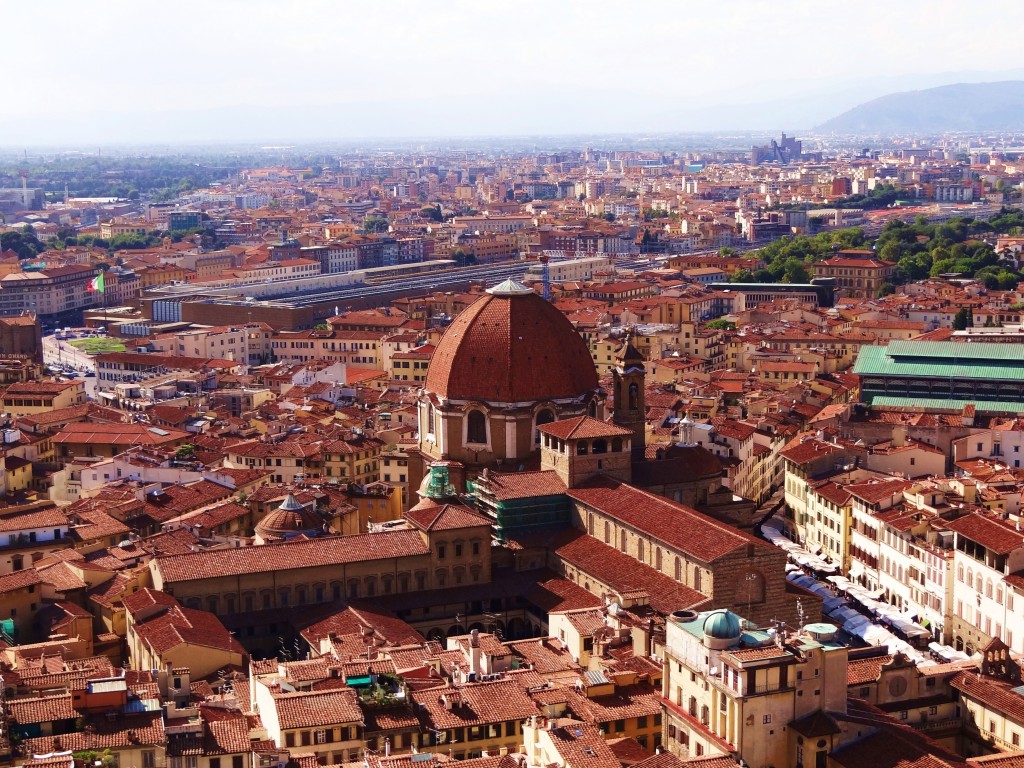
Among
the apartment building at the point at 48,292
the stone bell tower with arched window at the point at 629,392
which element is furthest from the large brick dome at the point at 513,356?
the apartment building at the point at 48,292

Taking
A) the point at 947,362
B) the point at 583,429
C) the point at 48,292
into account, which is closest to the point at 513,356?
the point at 583,429

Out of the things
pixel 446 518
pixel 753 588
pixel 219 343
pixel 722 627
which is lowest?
pixel 219 343

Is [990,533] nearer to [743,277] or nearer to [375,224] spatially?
[743,277]

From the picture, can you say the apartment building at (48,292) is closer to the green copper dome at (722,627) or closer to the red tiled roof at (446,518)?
the red tiled roof at (446,518)

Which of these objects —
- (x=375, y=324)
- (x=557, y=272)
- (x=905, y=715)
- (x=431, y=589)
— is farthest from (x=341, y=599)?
(x=557, y=272)

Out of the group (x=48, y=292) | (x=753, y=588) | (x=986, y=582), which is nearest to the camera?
(x=753, y=588)
